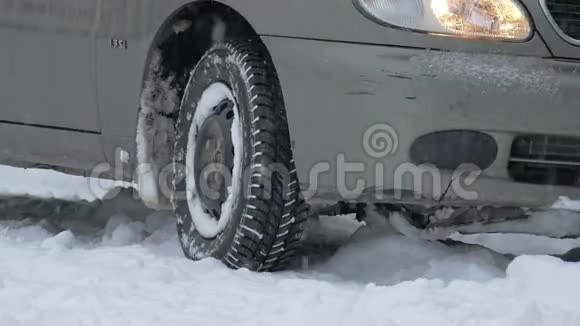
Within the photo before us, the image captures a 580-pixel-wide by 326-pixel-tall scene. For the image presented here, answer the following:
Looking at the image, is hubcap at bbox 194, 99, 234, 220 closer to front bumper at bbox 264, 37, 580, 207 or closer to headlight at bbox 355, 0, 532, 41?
front bumper at bbox 264, 37, 580, 207

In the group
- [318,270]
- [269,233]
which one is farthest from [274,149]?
[318,270]

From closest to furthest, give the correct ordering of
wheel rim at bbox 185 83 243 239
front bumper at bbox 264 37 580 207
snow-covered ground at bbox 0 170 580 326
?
1. snow-covered ground at bbox 0 170 580 326
2. front bumper at bbox 264 37 580 207
3. wheel rim at bbox 185 83 243 239

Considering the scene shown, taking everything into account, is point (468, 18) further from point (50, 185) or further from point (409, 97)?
point (50, 185)

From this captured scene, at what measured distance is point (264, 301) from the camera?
313 centimetres

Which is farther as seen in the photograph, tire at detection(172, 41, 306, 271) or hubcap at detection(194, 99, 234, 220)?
hubcap at detection(194, 99, 234, 220)

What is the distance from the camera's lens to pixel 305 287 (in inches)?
130

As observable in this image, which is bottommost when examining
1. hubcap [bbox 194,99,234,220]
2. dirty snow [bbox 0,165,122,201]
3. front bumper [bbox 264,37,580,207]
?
dirty snow [bbox 0,165,122,201]

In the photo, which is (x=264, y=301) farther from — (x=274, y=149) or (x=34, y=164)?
(x=34, y=164)

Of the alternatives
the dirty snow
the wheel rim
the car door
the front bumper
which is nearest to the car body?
the front bumper

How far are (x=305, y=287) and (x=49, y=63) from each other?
1.61m

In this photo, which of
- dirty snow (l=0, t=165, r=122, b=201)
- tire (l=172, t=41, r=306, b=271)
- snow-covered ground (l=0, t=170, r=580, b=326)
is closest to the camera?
snow-covered ground (l=0, t=170, r=580, b=326)

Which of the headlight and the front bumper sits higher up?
the headlight

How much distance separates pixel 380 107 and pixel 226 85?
0.68 metres

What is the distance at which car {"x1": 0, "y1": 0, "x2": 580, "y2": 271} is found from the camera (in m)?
3.20
